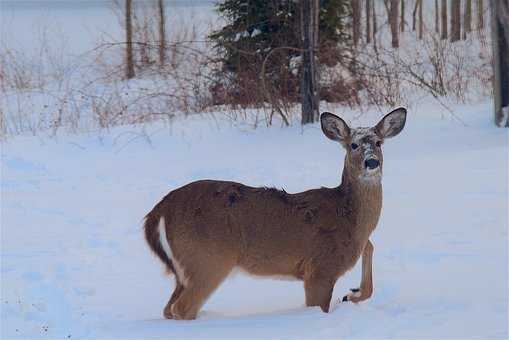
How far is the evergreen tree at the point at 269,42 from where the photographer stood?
13.0m

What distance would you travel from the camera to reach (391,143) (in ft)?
35.3

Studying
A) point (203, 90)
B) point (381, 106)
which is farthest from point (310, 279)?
point (203, 90)

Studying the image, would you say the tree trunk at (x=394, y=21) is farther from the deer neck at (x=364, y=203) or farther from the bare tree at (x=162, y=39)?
the deer neck at (x=364, y=203)

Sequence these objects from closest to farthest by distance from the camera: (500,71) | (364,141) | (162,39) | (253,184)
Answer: (364,141) < (253,184) < (500,71) < (162,39)

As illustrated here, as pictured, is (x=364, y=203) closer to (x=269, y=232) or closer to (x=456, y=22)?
(x=269, y=232)

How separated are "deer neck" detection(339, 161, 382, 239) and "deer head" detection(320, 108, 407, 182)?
0.03m

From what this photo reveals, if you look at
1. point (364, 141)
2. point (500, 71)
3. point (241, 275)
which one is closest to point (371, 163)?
point (364, 141)

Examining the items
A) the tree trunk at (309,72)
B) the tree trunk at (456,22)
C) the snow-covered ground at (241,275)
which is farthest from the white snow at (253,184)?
the tree trunk at (456,22)

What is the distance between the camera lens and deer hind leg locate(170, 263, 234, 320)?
5082 millimetres

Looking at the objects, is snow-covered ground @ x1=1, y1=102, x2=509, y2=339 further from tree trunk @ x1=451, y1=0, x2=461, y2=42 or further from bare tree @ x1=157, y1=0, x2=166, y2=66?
tree trunk @ x1=451, y1=0, x2=461, y2=42

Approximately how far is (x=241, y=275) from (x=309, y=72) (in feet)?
22.5

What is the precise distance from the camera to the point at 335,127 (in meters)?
5.48

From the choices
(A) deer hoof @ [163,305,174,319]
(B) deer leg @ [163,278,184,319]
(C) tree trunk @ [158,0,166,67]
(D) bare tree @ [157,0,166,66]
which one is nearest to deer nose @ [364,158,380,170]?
(B) deer leg @ [163,278,184,319]

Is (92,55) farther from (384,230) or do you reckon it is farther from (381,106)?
(384,230)
